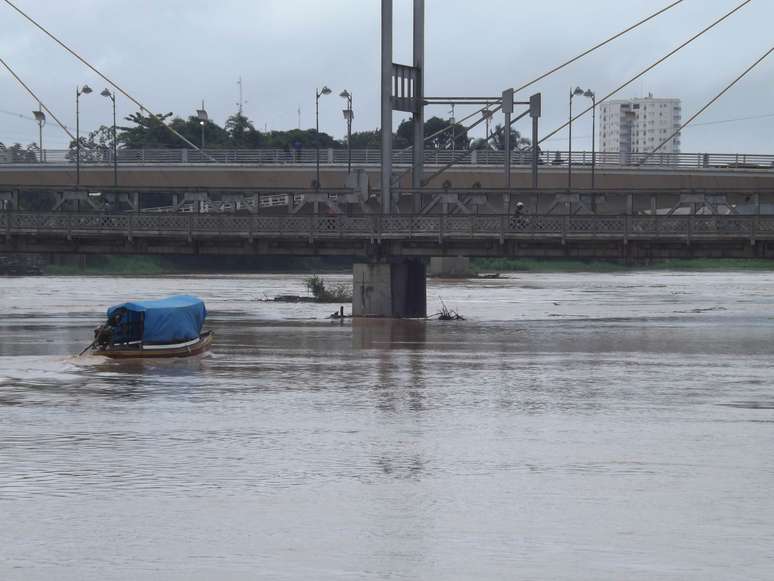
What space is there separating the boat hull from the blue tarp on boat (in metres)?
0.31

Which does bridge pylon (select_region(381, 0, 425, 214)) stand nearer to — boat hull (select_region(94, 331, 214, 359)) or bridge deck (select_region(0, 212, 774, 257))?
bridge deck (select_region(0, 212, 774, 257))

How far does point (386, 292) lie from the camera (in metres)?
62.5

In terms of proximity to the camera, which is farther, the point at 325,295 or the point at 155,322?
the point at 325,295

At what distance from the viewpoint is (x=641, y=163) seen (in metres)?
86.5

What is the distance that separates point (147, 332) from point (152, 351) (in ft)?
2.20

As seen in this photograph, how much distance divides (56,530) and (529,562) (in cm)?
592

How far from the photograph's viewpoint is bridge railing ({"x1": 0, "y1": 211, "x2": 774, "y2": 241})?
200ft

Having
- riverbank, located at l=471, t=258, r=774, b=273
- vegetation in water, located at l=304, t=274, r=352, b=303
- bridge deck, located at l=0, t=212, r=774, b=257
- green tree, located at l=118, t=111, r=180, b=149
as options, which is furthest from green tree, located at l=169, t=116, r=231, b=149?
bridge deck, located at l=0, t=212, r=774, b=257

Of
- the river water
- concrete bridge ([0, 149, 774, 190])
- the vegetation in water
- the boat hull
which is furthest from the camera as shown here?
concrete bridge ([0, 149, 774, 190])

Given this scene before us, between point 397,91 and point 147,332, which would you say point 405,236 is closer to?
point 397,91

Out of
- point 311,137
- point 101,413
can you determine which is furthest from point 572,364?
point 311,137

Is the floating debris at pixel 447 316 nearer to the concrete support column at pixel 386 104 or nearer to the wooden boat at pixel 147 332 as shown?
the concrete support column at pixel 386 104

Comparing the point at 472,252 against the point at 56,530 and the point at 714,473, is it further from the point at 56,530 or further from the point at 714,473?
the point at 56,530

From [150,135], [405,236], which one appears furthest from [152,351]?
[150,135]
